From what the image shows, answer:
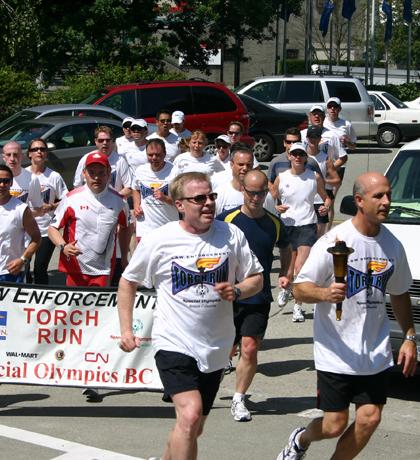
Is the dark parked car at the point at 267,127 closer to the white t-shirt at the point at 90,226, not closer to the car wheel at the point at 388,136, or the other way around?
the car wheel at the point at 388,136

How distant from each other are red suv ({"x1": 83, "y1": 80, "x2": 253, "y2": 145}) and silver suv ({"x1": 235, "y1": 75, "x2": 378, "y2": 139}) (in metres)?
4.08

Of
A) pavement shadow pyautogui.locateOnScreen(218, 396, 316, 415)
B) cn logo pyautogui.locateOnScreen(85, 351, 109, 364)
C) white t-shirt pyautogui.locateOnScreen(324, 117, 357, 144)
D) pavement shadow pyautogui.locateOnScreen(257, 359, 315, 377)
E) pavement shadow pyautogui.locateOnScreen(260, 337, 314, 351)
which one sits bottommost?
pavement shadow pyautogui.locateOnScreen(260, 337, 314, 351)

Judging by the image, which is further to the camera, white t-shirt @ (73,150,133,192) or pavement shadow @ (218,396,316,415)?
white t-shirt @ (73,150,133,192)

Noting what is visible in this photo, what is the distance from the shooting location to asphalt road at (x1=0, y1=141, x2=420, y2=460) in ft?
23.4

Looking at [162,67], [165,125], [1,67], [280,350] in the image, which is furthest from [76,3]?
[280,350]

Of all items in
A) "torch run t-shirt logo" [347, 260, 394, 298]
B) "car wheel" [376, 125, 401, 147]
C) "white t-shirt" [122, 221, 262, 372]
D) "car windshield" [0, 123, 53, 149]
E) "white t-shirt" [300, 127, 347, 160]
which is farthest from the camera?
"car wheel" [376, 125, 401, 147]

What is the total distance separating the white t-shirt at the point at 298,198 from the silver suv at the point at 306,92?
56.9ft

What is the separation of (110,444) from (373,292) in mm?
2255

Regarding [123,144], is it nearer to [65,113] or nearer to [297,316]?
[297,316]

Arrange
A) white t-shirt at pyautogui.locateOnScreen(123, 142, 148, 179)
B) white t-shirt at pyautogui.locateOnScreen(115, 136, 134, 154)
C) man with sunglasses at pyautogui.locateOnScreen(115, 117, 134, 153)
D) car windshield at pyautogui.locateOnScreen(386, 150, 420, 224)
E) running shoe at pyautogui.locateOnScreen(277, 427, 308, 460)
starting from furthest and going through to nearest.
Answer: man with sunglasses at pyautogui.locateOnScreen(115, 117, 134, 153) < white t-shirt at pyautogui.locateOnScreen(115, 136, 134, 154) < white t-shirt at pyautogui.locateOnScreen(123, 142, 148, 179) < car windshield at pyautogui.locateOnScreen(386, 150, 420, 224) < running shoe at pyautogui.locateOnScreen(277, 427, 308, 460)

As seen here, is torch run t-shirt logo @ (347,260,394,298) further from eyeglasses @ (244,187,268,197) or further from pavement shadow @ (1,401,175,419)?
pavement shadow @ (1,401,175,419)

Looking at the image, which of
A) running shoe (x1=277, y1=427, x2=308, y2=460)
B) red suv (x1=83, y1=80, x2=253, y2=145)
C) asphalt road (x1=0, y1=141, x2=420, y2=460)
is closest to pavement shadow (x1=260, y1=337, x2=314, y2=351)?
asphalt road (x1=0, y1=141, x2=420, y2=460)

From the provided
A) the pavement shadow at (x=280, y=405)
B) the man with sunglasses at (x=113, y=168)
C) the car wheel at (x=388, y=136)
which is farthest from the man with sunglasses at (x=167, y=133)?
the car wheel at (x=388, y=136)

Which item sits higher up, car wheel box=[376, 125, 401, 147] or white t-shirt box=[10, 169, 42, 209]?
white t-shirt box=[10, 169, 42, 209]
